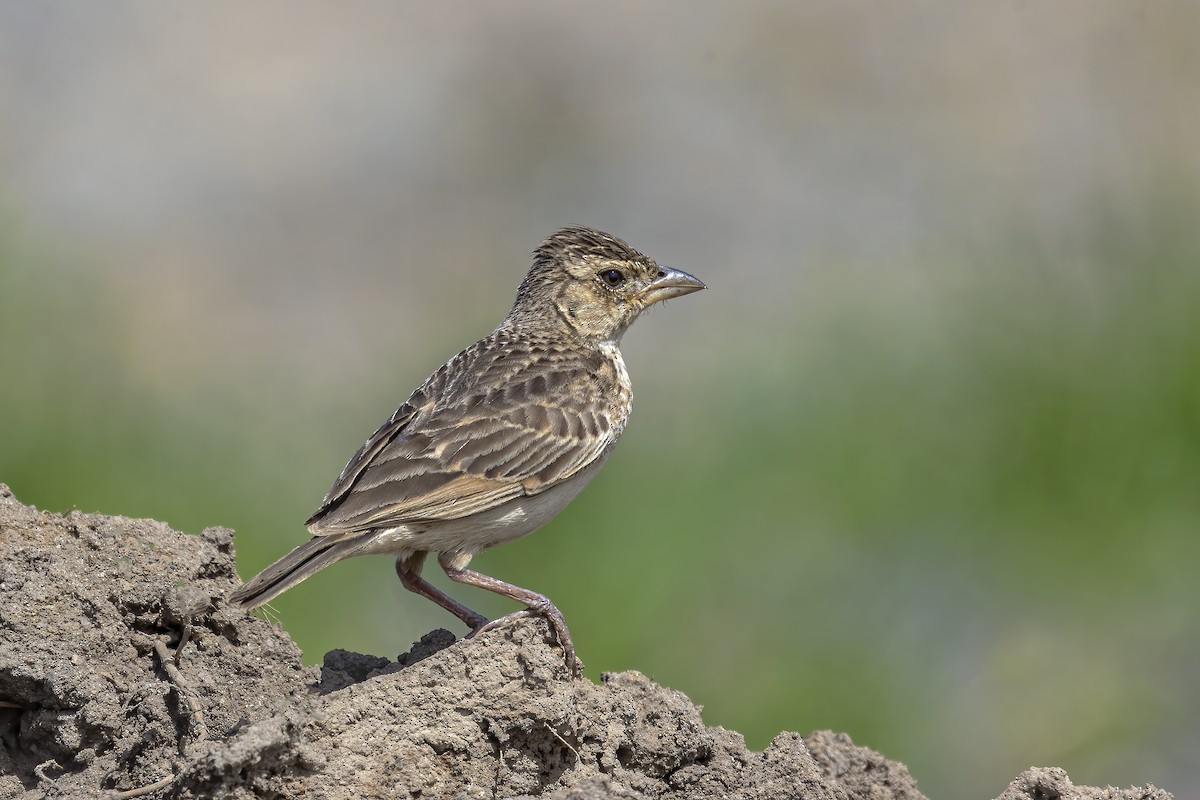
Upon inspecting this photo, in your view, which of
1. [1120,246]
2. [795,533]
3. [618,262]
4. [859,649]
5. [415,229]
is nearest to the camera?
[618,262]

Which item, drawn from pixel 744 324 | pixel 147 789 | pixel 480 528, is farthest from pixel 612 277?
pixel 744 324

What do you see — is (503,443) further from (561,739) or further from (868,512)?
(868,512)

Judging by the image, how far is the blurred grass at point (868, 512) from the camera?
916 centimetres

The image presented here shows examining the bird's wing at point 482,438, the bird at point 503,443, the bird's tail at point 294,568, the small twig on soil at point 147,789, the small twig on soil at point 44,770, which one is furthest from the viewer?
the bird's wing at point 482,438

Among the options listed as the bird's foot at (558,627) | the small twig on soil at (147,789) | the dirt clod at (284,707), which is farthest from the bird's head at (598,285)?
the small twig on soil at (147,789)

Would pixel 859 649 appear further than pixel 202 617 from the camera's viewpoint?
Yes

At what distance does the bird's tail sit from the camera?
5.28 m

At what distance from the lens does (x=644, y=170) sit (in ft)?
52.0

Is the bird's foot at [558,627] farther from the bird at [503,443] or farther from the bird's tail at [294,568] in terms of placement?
the bird's tail at [294,568]

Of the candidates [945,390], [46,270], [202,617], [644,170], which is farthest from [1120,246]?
[202,617]

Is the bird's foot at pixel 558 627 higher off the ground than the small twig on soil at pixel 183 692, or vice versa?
the bird's foot at pixel 558 627

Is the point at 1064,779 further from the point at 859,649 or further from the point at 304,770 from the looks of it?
the point at 859,649

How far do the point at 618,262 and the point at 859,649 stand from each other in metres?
3.31

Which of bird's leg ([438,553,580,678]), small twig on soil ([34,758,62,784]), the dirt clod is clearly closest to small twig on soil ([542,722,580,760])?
the dirt clod
